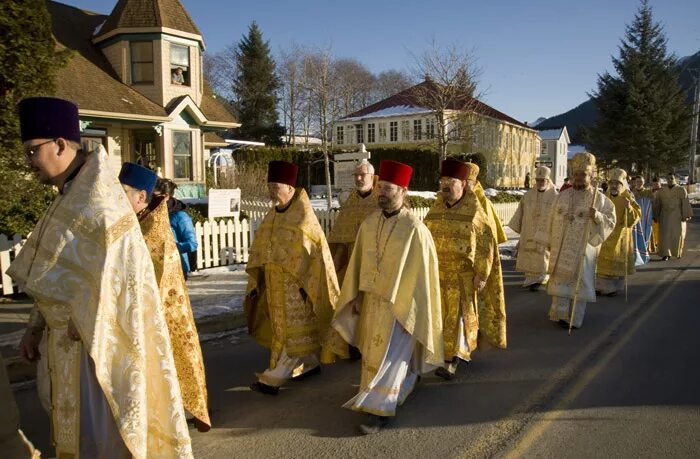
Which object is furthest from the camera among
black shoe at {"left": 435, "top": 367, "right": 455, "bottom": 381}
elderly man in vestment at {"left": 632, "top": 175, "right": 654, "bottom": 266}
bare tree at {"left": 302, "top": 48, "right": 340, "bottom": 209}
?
bare tree at {"left": 302, "top": 48, "right": 340, "bottom": 209}

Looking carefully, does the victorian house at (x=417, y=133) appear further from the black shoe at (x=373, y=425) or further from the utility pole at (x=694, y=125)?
the black shoe at (x=373, y=425)

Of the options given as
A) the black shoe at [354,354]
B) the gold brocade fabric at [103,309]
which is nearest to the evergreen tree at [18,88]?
the black shoe at [354,354]

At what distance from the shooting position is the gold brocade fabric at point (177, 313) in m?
4.06

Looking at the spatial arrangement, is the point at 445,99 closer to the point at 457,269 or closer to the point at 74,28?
the point at 74,28

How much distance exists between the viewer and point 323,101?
103 feet

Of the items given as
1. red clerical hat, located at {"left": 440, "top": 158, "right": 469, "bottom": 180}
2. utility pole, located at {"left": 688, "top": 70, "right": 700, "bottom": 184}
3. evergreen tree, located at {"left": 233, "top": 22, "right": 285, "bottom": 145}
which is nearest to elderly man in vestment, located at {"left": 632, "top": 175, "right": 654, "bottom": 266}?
red clerical hat, located at {"left": 440, "top": 158, "right": 469, "bottom": 180}

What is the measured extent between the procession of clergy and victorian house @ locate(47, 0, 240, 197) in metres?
13.7

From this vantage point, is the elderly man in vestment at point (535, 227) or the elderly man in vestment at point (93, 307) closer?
the elderly man in vestment at point (93, 307)

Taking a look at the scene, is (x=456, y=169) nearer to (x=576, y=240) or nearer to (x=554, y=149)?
(x=576, y=240)

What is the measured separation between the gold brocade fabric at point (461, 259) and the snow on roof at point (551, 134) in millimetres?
68720

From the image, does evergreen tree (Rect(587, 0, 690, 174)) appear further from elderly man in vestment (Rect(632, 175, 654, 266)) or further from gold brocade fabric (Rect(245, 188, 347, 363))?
Result: gold brocade fabric (Rect(245, 188, 347, 363))

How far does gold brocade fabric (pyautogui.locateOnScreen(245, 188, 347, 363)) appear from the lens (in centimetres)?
513

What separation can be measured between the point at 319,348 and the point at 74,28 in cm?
1989

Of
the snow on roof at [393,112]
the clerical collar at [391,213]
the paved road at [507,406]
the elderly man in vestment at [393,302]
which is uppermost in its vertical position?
the snow on roof at [393,112]
